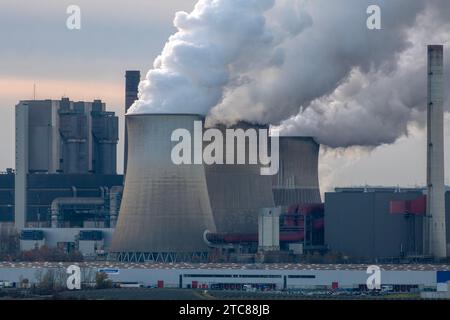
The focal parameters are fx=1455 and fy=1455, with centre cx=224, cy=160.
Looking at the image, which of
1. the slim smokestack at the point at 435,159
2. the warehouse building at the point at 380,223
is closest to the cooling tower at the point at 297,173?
the warehouse building at the point at 380,223

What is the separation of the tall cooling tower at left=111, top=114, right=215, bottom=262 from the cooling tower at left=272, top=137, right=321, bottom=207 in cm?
673

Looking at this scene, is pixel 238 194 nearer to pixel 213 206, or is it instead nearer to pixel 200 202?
pixel 213 206

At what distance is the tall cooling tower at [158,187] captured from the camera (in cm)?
3997

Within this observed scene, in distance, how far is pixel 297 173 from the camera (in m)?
48.7

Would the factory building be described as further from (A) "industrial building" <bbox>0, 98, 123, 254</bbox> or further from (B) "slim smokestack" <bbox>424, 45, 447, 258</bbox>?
(B) "slim smokestack" <bbox>424, 45, 447, 258</bbox>

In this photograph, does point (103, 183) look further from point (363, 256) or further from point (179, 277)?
point (179, 277)

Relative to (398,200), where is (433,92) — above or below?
above

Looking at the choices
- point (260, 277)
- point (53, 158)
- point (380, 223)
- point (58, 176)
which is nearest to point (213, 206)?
point (380, 223)

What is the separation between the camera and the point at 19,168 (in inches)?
2167

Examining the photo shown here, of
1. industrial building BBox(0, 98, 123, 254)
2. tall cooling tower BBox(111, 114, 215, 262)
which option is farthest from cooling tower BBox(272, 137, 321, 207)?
industrial building BBox(0, 98, 123, 254)

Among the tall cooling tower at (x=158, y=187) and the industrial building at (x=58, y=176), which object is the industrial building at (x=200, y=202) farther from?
the industrial building at (x=58, y=176)
